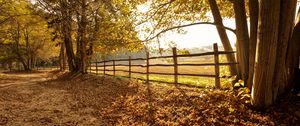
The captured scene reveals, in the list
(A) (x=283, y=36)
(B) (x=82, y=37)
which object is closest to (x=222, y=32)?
(A) (x=283, y=36)

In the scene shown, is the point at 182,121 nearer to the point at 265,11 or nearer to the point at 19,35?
the point at 265,11

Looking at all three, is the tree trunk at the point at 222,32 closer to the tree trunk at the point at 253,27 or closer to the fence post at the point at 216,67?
the fence post at the point at 216,67

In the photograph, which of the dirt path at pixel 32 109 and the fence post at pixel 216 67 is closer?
the dirt path at pixel 32 109

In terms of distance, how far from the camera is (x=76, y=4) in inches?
592

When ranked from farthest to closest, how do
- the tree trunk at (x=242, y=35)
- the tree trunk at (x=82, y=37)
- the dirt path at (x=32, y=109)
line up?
the tree trunk at (x=82, y=37), the dirt path at (x=32, y=109), the tree trunk at (x=242, y=35)

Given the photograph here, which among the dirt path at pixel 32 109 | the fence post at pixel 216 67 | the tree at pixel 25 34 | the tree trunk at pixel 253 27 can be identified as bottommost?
the dirt path at pixel 32 109

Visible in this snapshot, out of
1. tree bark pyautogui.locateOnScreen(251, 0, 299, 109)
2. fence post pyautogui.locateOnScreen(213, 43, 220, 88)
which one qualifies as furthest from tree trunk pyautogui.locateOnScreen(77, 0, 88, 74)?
tree bark pyautogui.locateOnScreen(251, 0, 299, 109)

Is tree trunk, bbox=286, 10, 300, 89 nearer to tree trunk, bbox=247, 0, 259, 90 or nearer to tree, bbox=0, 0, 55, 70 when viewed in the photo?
tree trunk, bbox=247, 0, 259, 90

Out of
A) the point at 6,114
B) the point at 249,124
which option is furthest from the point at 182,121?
the point at 6,114

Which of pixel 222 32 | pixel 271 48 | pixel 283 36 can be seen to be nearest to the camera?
pixel 271 48

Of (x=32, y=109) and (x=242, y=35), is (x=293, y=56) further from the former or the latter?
(x=32, y=109)

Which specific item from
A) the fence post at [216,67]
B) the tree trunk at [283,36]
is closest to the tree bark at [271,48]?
the tree trunk at [283,36]

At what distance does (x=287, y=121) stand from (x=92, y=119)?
467 centimetres

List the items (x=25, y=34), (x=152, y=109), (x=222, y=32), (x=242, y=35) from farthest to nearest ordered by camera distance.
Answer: (x=25, y=34), (x=222, y=32), (x=152, y=109), (x=242, y=35)
